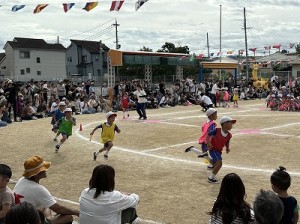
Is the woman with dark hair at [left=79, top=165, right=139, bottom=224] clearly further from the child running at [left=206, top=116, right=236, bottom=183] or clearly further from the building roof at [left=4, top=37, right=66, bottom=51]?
the building roof at [left=4, top=37, right=66, bottom=51]

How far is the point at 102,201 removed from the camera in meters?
4.52

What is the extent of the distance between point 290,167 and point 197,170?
88.0 inches

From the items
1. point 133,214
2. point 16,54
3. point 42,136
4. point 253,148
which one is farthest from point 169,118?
point 16,54

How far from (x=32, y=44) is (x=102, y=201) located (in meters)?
60.1

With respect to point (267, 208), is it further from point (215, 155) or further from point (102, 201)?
point (215, 155)

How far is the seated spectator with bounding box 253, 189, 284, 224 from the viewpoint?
12.0ft

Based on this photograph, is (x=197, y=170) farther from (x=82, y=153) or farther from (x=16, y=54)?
(x=16, y=54)

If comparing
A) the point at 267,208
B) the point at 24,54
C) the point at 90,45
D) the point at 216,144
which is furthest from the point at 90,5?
the point at 90,45

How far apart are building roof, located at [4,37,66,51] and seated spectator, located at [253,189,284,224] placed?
191 ft

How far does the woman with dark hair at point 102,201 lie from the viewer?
450 cm

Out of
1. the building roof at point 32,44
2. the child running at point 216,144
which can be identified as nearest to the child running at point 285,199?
the child running at point 216,144

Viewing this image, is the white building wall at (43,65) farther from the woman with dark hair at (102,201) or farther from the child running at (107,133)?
the woman with dark hair at (102,201)

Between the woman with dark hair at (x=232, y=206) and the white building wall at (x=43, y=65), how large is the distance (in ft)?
182

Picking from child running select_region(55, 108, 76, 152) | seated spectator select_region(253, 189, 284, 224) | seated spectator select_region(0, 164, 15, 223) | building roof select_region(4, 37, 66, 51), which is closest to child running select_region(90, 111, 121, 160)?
child running select_region(55, 108, 76, 152)
